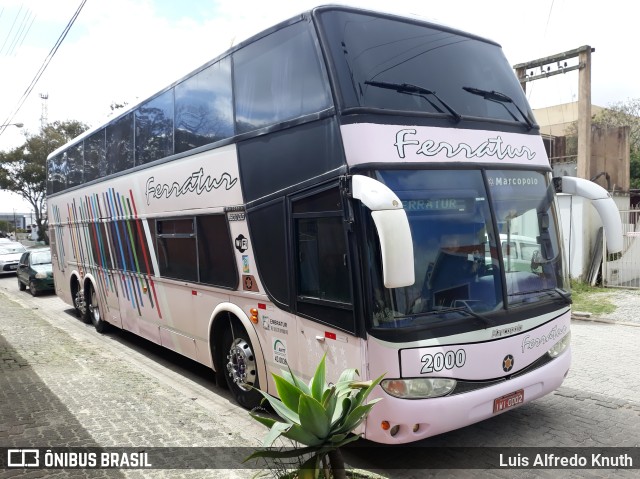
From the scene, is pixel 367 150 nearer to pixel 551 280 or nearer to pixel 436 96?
pixel 436 96

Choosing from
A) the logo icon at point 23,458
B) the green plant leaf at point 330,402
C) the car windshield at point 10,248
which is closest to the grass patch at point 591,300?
the green plant leaf at point 330,402

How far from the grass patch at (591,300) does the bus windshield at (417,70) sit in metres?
7.09

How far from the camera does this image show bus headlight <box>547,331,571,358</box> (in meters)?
4.93

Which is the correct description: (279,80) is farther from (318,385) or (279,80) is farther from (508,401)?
(508,401)

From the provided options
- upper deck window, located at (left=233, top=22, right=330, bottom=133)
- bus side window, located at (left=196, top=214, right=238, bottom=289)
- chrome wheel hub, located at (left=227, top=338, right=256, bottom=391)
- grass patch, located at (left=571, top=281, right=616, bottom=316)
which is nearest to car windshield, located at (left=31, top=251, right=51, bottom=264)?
bus side window, located at (left=196, top=214, right=238, bottom=289)

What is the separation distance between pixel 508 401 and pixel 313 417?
236cm

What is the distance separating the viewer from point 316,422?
9.16 ft

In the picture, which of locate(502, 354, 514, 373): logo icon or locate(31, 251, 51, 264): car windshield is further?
locate(31, 251, 51, 264): car windshield

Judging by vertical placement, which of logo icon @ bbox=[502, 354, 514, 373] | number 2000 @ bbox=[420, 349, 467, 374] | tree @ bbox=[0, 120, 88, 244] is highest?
tree @ bbox=[0, 120, 88, 244]

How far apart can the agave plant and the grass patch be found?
9.31m

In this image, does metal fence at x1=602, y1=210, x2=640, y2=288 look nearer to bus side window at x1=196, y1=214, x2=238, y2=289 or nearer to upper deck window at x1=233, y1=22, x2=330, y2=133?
bus side window at x1=196, y1=214, x2=238, y2=289

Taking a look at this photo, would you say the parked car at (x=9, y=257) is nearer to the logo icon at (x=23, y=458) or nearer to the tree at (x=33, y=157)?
the tree at (x=33, y=157)

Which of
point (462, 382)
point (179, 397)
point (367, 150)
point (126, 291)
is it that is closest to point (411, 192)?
point (367, 150)

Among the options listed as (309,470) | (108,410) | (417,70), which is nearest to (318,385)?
(309,470)
